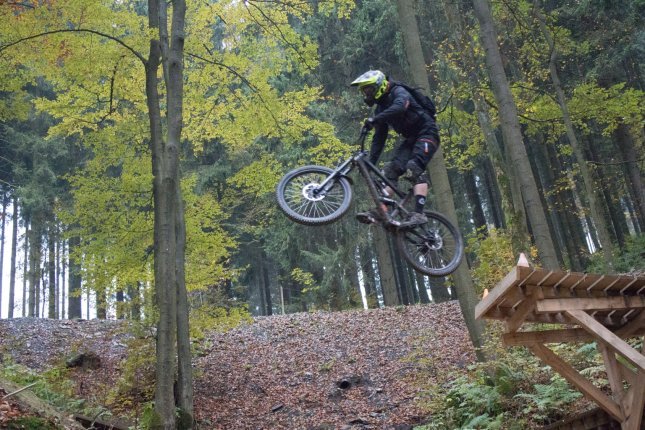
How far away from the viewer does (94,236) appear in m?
11.0

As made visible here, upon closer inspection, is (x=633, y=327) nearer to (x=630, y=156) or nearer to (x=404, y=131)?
(x=404, y=131)

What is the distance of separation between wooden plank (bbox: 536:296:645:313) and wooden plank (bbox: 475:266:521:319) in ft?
1.34

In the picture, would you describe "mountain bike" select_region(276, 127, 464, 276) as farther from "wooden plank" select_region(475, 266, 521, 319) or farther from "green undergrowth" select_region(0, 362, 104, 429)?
"green undergrowth" select_region(0, 362, 104, 429)

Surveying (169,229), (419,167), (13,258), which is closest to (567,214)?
(419,167)

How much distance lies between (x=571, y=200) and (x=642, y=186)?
340cm

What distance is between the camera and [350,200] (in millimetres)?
6238

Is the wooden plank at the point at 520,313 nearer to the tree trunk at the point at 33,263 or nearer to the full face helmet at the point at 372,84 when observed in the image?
the full face helmet at the point at 372,84

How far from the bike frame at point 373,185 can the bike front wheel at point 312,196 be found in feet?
0.22

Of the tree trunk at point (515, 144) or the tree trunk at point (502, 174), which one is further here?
the tree trunk at point (502, 174)

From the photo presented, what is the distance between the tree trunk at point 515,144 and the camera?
9164 mm

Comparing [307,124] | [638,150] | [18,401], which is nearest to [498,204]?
[638,150]

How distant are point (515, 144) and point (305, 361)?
8097mm

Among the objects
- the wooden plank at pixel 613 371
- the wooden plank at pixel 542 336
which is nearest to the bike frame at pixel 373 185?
the wooden plank at pixel 542 336

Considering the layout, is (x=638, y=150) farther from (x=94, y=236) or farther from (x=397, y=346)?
(x=94, y=236)
